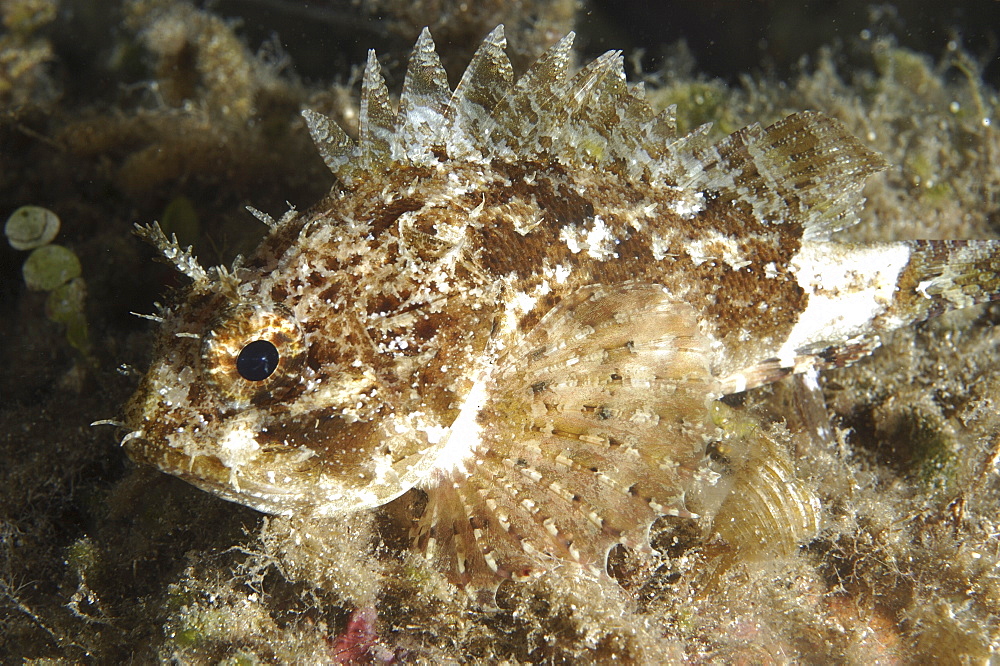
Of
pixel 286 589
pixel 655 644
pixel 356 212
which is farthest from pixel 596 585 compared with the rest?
pixel 356 212

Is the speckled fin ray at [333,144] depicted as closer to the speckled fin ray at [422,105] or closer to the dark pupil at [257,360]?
the speckled fin ray at [422,105]

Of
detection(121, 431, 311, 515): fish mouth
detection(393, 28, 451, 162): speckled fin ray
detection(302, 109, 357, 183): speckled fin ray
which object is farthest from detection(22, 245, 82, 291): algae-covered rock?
detection(393, 28, 451, 162): speckled fin ray

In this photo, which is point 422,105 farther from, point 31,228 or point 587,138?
point 31,228

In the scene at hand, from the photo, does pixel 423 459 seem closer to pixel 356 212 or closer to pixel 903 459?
pixel 356 212

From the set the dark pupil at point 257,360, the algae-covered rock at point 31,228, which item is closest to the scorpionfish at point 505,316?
the dark pupil at point 257,360

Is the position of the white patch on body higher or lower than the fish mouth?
higher

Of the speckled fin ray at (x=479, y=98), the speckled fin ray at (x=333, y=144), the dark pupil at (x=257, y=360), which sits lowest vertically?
the dark pupil at (x=257, y=360)


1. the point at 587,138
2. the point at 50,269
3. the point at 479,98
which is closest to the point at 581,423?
the point at 587,138

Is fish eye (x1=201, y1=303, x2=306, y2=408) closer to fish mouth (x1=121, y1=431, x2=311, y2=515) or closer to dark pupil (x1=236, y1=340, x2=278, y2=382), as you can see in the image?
dark pupil (x1=236, y1=340, x2=278, y2=382)
